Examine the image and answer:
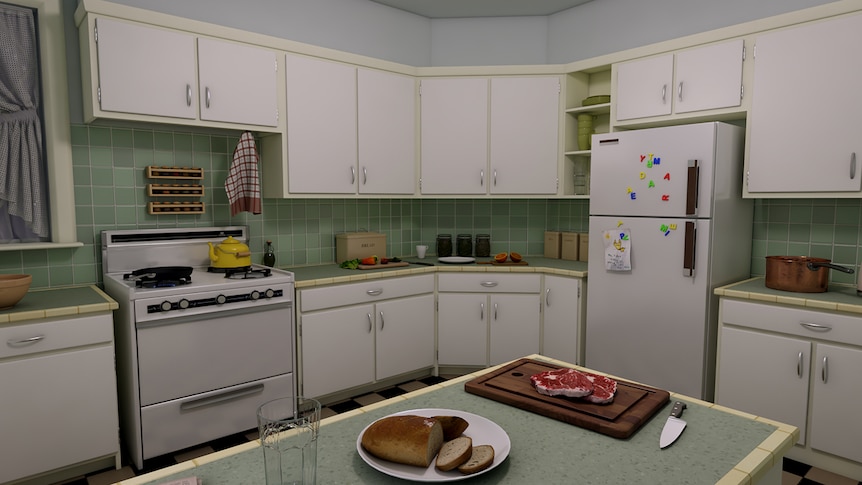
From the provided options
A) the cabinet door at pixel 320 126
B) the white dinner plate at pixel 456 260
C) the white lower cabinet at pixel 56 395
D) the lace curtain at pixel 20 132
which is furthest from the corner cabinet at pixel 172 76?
the white dinner plate at pixel 456 260

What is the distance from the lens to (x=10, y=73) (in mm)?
2797

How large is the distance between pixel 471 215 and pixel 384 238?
80cm

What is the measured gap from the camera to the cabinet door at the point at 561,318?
3.63 m

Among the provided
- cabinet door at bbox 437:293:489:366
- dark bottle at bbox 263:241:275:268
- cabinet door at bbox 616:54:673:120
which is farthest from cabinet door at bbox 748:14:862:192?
dark bottle at bbox 263:241:275:268

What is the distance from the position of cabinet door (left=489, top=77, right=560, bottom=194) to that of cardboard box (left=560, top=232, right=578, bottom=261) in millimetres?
402

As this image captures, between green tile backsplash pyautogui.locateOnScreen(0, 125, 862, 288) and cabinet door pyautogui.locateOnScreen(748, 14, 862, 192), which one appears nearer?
cabinet door pyautogui.locateOnScreen(748, 14, 862, 192)

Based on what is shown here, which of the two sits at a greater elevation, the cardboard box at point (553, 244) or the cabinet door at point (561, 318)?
the cardboard box at point (553, 244)

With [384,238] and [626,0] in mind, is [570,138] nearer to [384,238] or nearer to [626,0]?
[626,0]

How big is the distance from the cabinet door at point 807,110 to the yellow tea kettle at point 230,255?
114 inches

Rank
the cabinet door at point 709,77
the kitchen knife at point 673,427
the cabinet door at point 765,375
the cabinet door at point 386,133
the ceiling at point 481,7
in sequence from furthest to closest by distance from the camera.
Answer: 1. the ceiling at point 481,7
2. the cabinet door at point 386,133
3. the cabinet door at point 709,77
4. the cabinet door at point 765,375
5. the kitchen knife at point 673,427

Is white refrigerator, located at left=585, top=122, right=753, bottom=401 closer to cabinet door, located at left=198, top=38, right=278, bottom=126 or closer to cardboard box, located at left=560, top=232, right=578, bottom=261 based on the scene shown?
cardboard box, located at left=560, top=232, right=578, bottom=261

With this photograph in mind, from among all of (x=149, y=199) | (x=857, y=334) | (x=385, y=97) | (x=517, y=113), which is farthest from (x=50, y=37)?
(x=857, y=334)

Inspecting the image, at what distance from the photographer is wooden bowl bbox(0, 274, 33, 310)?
2.36 meters

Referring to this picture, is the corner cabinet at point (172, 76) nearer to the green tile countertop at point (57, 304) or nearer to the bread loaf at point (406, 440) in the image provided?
the green tile countertop at point (57, 304)
